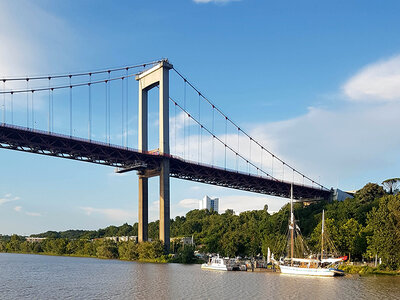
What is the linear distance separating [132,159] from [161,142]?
268 inches

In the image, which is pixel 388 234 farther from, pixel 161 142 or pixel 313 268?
pixel 161 142

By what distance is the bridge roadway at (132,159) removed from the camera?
88000 millimetres

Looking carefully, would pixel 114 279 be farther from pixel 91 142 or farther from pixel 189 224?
pixel 189 224

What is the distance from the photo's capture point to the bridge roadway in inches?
3465

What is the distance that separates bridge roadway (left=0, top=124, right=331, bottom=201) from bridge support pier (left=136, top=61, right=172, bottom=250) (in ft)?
9.16

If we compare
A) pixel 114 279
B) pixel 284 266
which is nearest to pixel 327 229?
pixel 284 266

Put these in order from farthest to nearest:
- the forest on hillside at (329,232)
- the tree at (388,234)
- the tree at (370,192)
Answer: the tree at (370,192)
the forest on hillside at (329,232)
the tree at (388,234)

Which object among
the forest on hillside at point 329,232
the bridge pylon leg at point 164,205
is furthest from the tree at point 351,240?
the bridge pylon leg at point 164,205

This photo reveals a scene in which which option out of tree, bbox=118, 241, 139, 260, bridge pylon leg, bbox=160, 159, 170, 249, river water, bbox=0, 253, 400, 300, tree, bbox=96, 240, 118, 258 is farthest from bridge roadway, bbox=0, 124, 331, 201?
river water, bbox=0, 253, 400, 300

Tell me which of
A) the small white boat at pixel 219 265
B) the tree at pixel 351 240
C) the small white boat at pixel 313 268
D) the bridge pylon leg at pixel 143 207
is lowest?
the small white boat at pixel 219 265

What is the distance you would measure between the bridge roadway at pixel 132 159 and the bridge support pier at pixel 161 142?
9.16ft

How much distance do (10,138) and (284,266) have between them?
5088 cm

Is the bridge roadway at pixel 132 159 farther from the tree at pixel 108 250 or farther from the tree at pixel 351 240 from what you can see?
the tree at pixel 351 240

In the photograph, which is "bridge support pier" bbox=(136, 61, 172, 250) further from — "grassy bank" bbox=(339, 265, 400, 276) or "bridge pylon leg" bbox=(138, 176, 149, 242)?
"grassy bank" bbox=(339, 265, 400, 276)
